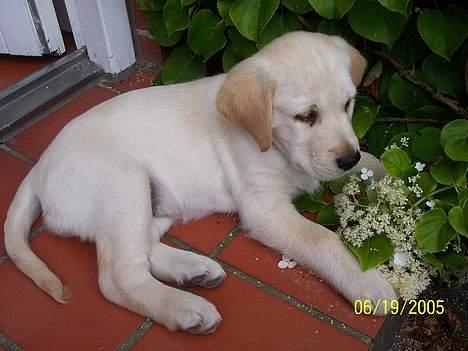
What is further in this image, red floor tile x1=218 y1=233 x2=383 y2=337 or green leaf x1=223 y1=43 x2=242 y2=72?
green leaf x1=223 y1=43 x2=242 y2=72

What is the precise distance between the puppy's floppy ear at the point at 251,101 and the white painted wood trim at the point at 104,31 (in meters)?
1.33

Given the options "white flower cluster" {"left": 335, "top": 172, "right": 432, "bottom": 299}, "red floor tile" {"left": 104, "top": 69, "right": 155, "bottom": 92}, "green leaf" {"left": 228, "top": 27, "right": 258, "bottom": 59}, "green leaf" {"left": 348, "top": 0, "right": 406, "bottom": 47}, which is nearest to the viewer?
"white flower cluster" {"left": 335, "top": 172, "right": 432, "bottom": 299}

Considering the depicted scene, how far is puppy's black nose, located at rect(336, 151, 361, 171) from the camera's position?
1.84 metres

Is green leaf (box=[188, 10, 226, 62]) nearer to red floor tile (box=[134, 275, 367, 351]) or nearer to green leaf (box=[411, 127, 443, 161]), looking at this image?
green leaf (box=[411, 127, 443, 161])

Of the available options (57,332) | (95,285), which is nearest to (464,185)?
(95,285)

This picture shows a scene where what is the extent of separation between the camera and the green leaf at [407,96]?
235 centimetres

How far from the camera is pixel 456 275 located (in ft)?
6.83

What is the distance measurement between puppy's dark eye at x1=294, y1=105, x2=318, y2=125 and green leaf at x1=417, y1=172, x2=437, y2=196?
0.46 meters

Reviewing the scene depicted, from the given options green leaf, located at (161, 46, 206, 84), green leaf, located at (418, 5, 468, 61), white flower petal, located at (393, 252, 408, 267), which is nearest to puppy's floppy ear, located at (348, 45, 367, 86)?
green leaf, located at (418, 5, 468, 61)

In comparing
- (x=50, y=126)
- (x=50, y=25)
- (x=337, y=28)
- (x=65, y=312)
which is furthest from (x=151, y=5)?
(x=65, y=312)

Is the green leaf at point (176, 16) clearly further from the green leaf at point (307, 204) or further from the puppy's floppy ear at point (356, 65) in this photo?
the green leaf at point (307, 204)

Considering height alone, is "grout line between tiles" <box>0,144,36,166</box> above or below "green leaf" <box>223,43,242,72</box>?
below

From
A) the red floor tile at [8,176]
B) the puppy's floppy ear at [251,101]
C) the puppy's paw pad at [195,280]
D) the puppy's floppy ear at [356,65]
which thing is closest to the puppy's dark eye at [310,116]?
the puppy's floppy ear at [251,101]

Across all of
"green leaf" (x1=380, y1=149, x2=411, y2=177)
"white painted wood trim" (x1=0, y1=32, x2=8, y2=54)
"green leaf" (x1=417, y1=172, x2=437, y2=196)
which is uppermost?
"green leaf" (x1=380, y1=149, x2=411, y2=177)
